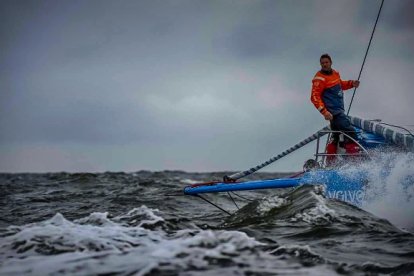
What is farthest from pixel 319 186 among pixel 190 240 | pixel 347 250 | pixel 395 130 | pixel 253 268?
pixel 253 268

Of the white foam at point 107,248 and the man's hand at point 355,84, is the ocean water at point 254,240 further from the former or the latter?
the man's hand at point 355,84

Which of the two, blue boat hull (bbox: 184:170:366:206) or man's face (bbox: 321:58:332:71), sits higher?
man's face (bbox: 321:58:332:71)

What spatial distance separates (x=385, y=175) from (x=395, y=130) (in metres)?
1.10

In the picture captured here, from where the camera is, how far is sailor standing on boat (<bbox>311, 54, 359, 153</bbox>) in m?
9.48

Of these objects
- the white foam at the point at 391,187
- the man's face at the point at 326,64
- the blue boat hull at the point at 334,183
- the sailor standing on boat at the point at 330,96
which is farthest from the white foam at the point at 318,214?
the man's face at the point at 326,64

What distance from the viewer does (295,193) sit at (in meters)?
8.16

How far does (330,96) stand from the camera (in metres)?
9.62

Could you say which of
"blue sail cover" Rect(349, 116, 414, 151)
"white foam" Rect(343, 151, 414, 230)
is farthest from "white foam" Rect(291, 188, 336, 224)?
"blue sail cover" Rect(349, 116, 414, 151)

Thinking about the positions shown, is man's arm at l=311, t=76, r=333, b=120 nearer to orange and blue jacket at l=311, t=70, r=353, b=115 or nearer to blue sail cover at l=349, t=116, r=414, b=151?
orange and blue jacket at l=311, t=70, r=353, b=115

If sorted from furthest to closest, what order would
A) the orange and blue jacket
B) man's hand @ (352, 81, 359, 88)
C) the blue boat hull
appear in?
man's hand @ (352, 81, 359, 88), the orange and blue jacket, the blue boat hull

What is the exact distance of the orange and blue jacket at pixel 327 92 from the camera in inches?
377

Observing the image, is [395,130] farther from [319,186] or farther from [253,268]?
[253,268]

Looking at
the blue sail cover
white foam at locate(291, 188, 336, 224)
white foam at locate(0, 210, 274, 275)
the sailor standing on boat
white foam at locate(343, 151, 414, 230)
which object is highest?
the sailor standing on boat

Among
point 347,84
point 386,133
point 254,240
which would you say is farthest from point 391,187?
point 254,240
